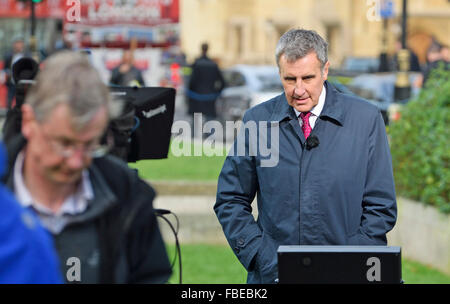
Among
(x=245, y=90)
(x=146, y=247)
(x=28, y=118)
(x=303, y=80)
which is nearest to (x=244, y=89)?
(x=245, y=90)

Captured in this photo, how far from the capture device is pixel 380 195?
15.6ft

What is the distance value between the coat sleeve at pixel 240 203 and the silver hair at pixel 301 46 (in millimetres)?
357

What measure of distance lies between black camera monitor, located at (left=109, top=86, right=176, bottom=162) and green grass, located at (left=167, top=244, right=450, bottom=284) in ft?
10.8

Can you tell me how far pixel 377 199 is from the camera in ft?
15.6

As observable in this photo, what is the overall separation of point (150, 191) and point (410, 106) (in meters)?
7.80

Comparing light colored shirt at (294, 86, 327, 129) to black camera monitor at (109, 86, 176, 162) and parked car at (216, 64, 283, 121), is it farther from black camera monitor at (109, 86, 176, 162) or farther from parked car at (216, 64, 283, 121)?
parked car at (216, 64, 283, 121)

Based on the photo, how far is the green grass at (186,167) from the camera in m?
14.5

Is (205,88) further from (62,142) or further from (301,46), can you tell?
(62,142)

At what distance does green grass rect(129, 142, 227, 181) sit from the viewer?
14531 millimetres

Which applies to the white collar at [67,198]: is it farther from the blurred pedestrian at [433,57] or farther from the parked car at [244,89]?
the parked car at [244,89]

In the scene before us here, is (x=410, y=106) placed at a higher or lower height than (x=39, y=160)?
lower

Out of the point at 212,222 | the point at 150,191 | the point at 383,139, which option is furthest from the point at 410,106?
the point at 150,191
